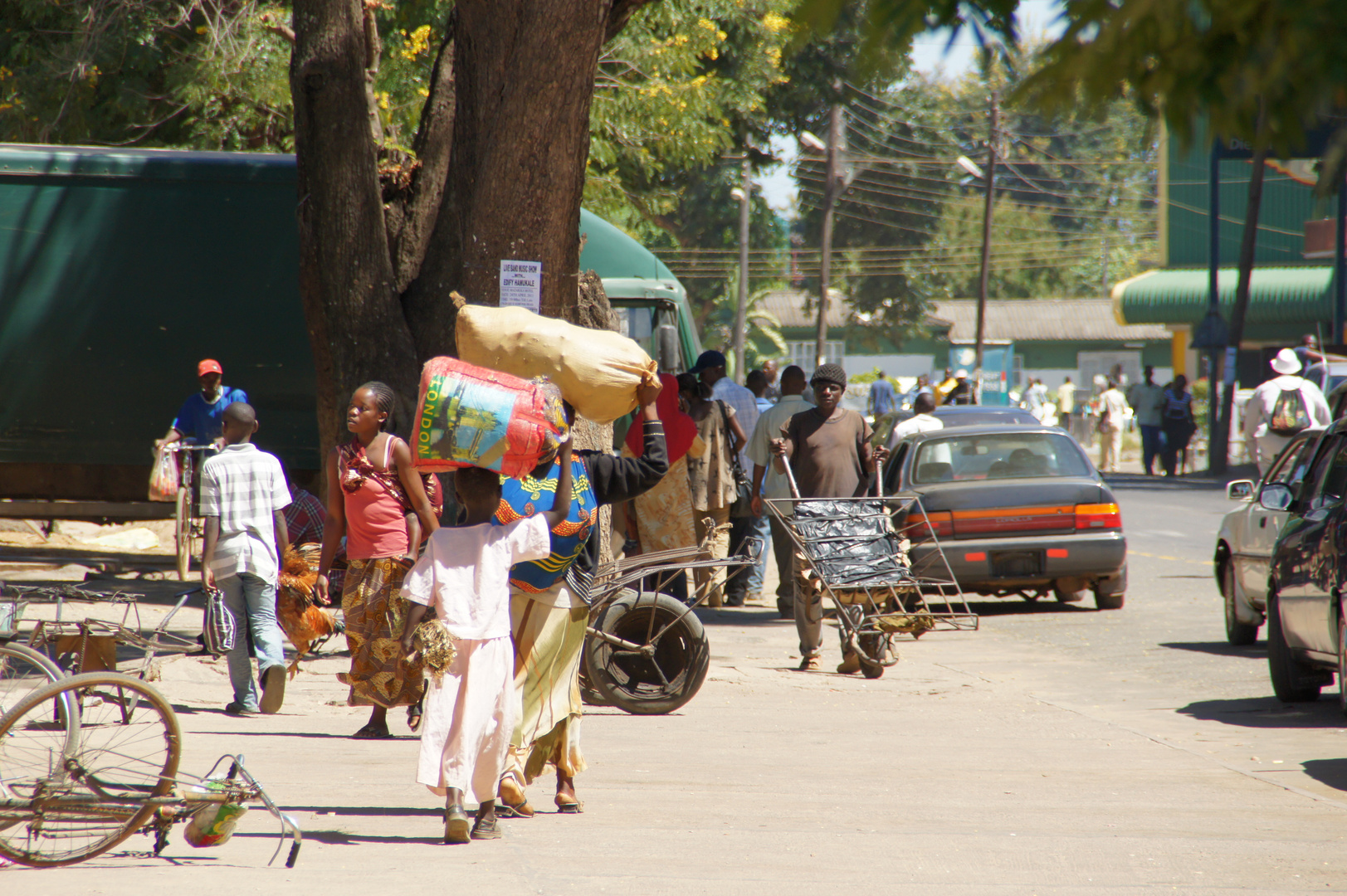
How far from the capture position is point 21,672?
530 centimetres

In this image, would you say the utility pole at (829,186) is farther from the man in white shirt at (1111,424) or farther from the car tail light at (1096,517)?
the car tail light at (1096,517)

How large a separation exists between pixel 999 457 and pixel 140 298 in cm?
755

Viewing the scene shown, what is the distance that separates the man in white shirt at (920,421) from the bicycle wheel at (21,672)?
9.46m

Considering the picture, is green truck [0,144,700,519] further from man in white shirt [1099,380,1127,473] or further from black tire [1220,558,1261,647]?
man in white shirt [1099,380,1127,473]

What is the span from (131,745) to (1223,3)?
13.5 ft

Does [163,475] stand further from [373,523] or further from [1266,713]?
[1266,713]

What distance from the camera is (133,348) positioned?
1194 centimetres

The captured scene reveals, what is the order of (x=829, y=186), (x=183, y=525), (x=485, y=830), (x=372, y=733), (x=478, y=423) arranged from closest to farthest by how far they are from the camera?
(x=478, y=423)
(x=485, y=830)
(x=372, y=733)
(x=183, y=525)
(x=829, y=186)

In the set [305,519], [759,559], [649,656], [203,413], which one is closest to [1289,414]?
[759,559]

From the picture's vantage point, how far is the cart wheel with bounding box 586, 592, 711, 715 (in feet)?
25.6

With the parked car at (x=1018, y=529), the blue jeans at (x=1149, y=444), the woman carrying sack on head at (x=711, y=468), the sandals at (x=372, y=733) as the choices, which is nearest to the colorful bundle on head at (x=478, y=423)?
the sandals at (x=372, y=733)

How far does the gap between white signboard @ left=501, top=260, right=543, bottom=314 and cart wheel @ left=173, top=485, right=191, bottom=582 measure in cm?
407

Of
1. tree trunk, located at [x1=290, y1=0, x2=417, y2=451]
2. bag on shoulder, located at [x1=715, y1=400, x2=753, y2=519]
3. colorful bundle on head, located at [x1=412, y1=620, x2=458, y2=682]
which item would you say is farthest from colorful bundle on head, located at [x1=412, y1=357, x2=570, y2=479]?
bag on shoulder, located at [x1=715, y1=400, x2=753, y2=519]

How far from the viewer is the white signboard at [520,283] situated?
8141mm
